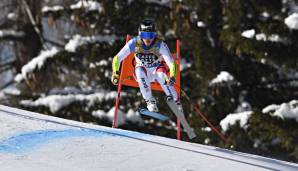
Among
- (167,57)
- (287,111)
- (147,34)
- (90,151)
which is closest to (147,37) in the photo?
(147,34)

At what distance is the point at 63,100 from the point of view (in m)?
17.8

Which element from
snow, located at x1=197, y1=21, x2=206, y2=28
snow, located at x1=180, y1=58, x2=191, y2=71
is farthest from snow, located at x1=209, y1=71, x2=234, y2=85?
snow, located at x1=180, y1=58, x2=191, y2=71

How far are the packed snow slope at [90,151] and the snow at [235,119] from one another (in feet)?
23.4

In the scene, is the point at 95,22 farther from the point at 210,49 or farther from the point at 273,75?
the point at 273,75

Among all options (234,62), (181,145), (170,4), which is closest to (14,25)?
(170,4)

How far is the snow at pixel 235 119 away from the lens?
15.2 metres

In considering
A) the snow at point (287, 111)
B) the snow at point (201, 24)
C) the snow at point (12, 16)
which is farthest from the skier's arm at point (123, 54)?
the snow at point (12, 16)

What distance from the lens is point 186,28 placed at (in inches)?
645

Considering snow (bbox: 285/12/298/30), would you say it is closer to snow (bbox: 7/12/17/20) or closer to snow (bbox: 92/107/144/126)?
snow (bbox: 92/107/144/126)

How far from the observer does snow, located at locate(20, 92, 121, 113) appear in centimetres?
1767

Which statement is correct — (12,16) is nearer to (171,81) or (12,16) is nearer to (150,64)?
(150,64)

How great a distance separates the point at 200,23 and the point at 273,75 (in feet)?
7.48

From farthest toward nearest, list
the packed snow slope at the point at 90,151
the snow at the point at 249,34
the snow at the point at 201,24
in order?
the snow at the point at 201,24 → the snow at the point at 249,34 → the packed snow slope at the point at 90,151

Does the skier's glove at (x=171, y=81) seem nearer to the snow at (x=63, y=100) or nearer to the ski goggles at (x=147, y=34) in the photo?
the ski goggles at (x=147, y=34)
